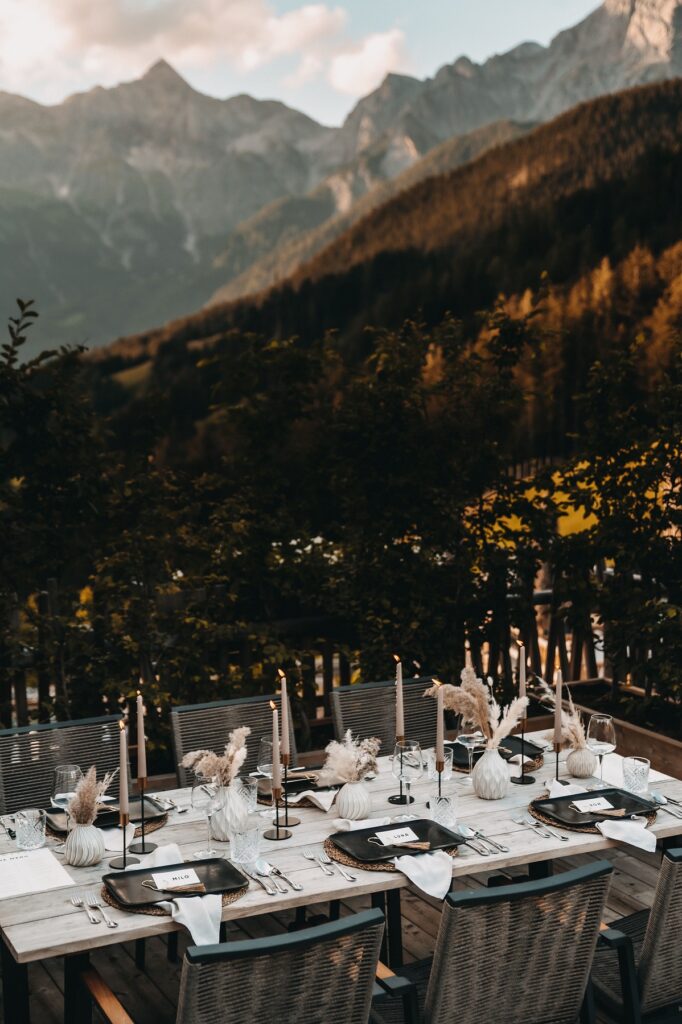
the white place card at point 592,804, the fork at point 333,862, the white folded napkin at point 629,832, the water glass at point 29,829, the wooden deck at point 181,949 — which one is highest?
the water glass at point 29,829

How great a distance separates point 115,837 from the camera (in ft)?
10.1

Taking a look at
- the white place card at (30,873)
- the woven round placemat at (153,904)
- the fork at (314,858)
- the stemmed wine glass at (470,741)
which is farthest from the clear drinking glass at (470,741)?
the white place card at (30,873)

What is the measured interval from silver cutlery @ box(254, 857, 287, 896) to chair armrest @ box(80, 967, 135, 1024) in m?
0.47

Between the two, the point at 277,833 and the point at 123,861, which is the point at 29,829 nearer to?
the point at 123,861

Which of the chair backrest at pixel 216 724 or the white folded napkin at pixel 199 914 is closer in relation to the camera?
the white folded napkin at pixel 199 914

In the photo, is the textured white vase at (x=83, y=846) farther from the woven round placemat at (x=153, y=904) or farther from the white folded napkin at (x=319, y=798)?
the white folded napkin at (x=319, y=798)

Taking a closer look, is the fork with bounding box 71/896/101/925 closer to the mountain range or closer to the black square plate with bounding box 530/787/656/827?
the black square plate with bounding box 530/787/656/827

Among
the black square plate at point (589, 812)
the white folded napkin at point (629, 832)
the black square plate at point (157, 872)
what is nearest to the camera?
the black square plate at point (157, 872)

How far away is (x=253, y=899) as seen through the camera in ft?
8.71

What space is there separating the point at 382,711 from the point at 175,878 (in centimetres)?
169

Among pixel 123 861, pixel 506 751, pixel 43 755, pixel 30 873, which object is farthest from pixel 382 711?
pixel 30 873

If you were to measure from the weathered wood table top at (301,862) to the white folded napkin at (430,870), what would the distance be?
32mm

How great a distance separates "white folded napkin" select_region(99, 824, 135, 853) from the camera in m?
Result: 3.00

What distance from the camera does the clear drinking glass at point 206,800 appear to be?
298 centimetres
